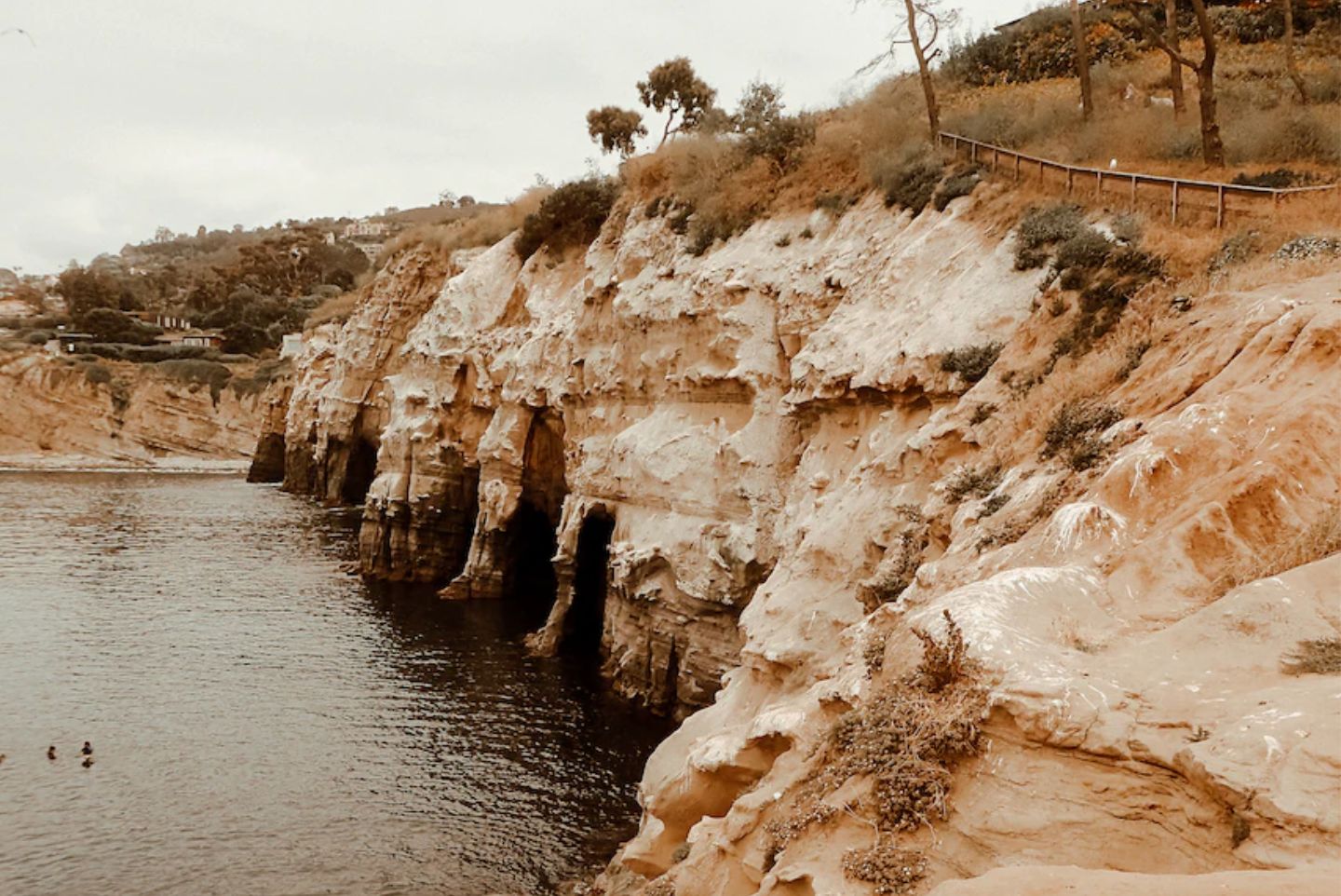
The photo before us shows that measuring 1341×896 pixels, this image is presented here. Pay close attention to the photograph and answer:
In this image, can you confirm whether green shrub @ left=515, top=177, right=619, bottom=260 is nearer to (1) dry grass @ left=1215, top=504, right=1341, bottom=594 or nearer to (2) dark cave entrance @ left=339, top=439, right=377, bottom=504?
(2) dark cave entrance @ left=339, top=439, right=377, bottom=504

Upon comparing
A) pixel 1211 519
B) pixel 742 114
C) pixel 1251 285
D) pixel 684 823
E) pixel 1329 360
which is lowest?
pixel 684 823

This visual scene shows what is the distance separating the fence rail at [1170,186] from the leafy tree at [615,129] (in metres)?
30.8

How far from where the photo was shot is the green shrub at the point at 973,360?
54.5 ft

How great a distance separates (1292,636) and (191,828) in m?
20.5

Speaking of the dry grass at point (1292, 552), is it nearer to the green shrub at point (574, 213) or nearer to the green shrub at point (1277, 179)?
the green shrub at point (1277, 179)

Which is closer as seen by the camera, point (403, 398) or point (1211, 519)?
point (1211, 519)

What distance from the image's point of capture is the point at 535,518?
40.8 metres

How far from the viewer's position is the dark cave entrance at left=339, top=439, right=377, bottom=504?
64625 millimetres

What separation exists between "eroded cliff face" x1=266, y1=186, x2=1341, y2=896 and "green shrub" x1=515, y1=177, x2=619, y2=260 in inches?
146

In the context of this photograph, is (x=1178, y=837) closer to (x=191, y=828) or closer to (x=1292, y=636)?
(x=1292, y=636)

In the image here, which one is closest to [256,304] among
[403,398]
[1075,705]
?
[403,398]

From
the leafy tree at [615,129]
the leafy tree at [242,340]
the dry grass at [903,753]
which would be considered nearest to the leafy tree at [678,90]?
the leafy tree at [615,129]

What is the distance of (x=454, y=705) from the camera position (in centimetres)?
2714

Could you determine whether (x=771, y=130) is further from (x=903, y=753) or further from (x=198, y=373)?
(x=198, y=373)
